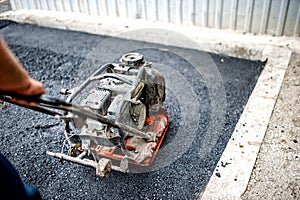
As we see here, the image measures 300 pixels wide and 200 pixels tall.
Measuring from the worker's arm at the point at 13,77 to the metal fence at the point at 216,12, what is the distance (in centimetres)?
364

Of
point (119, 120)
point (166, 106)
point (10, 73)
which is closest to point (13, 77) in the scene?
point (10, 73)

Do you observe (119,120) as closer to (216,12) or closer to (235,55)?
(235,55)

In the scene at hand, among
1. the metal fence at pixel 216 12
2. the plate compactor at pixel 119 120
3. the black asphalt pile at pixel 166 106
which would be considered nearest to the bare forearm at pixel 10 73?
the plate compactor at pixel 119 120

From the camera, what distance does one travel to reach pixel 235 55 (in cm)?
443

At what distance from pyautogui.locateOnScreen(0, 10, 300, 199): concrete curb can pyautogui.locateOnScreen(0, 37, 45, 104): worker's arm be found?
1.45 m

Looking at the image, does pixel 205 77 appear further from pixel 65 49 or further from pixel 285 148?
pixel 65 49

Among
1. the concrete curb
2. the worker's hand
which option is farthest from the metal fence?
the worker's hand

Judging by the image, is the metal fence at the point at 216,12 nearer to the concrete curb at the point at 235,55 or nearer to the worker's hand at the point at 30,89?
the concrete curb at the point at 235,55

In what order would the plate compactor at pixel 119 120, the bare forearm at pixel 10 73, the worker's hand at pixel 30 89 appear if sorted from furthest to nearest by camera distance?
the plate compactor at pixel 119 120 < the worker's hand at pixel 30 89 < the bare forearm at pixel 10 73

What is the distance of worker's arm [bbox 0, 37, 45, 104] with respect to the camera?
47.4 inches

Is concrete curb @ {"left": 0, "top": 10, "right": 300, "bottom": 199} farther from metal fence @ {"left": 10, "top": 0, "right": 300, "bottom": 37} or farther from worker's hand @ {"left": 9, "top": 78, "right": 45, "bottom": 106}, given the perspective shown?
worker's hand @ {"left": 9, "top": 78, "right": 45, "bottom": 106}

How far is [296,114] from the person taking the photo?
2.99m

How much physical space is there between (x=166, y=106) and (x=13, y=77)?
2.31 metres

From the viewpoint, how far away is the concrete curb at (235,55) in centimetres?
241
